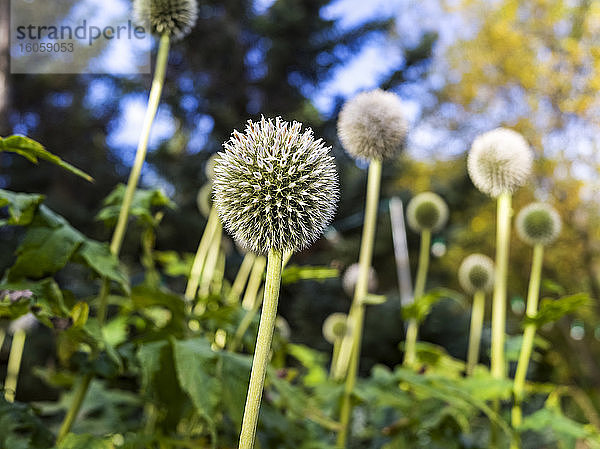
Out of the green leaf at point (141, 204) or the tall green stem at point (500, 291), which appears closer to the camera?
the green leaf at point (141, 204)

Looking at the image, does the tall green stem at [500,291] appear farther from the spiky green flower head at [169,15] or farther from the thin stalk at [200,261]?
the spiky green flower head at [169,15]

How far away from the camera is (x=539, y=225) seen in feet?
7.32

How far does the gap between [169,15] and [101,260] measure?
34.3 inches

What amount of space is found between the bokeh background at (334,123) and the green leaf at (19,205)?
4.63m

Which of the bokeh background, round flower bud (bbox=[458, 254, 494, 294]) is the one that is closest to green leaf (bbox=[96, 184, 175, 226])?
round flower bud (bbox=[458, 254, 494, 294])

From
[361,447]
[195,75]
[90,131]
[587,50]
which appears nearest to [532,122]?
[587,50]

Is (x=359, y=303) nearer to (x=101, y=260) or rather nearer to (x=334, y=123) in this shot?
(x=101, y=260)

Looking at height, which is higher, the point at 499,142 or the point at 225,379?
the point at 499,142

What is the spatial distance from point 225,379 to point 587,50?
12227 mm

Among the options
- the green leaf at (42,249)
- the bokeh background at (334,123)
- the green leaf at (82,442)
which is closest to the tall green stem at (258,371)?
the green leaf at (82,442)

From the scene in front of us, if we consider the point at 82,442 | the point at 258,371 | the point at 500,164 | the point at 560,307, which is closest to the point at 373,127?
the point at 500,164

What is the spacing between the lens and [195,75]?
8938 mm

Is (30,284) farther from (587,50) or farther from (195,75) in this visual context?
(587,50)

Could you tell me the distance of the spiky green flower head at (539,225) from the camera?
86.0 inches
